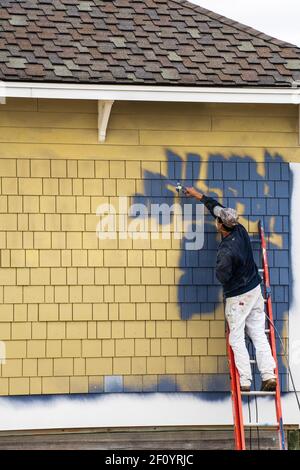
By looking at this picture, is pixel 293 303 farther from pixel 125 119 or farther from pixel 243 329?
→ pixel 125 119

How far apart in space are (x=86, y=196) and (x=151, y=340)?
1.55 meters

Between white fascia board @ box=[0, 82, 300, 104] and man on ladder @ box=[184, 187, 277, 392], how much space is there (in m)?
1.08

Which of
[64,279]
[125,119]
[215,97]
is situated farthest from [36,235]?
[215,97]

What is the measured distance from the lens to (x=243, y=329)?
11.7 m

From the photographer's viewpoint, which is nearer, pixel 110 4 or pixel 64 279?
pixel 64 279

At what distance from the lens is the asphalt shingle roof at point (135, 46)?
11.8 metres

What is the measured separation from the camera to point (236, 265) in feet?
38.2

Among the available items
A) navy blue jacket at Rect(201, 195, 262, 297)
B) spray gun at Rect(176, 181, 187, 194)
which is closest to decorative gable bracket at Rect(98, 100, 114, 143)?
spray gun at Rect(176, 181, 187, 194)

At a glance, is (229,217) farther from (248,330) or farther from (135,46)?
(135,46)

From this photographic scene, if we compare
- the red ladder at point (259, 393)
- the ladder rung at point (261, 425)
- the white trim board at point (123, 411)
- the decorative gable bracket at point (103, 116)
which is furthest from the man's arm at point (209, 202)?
the ladder rung at point (261, 425)

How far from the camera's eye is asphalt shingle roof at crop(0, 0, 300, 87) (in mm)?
11789

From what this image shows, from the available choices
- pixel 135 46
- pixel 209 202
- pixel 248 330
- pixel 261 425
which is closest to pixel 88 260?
pixel 209 202

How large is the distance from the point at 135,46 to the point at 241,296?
270 cm

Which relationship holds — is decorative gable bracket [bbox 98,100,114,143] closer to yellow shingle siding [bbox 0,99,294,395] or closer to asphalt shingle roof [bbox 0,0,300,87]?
yellow shingle siding [bbox 0,99,294,395]
